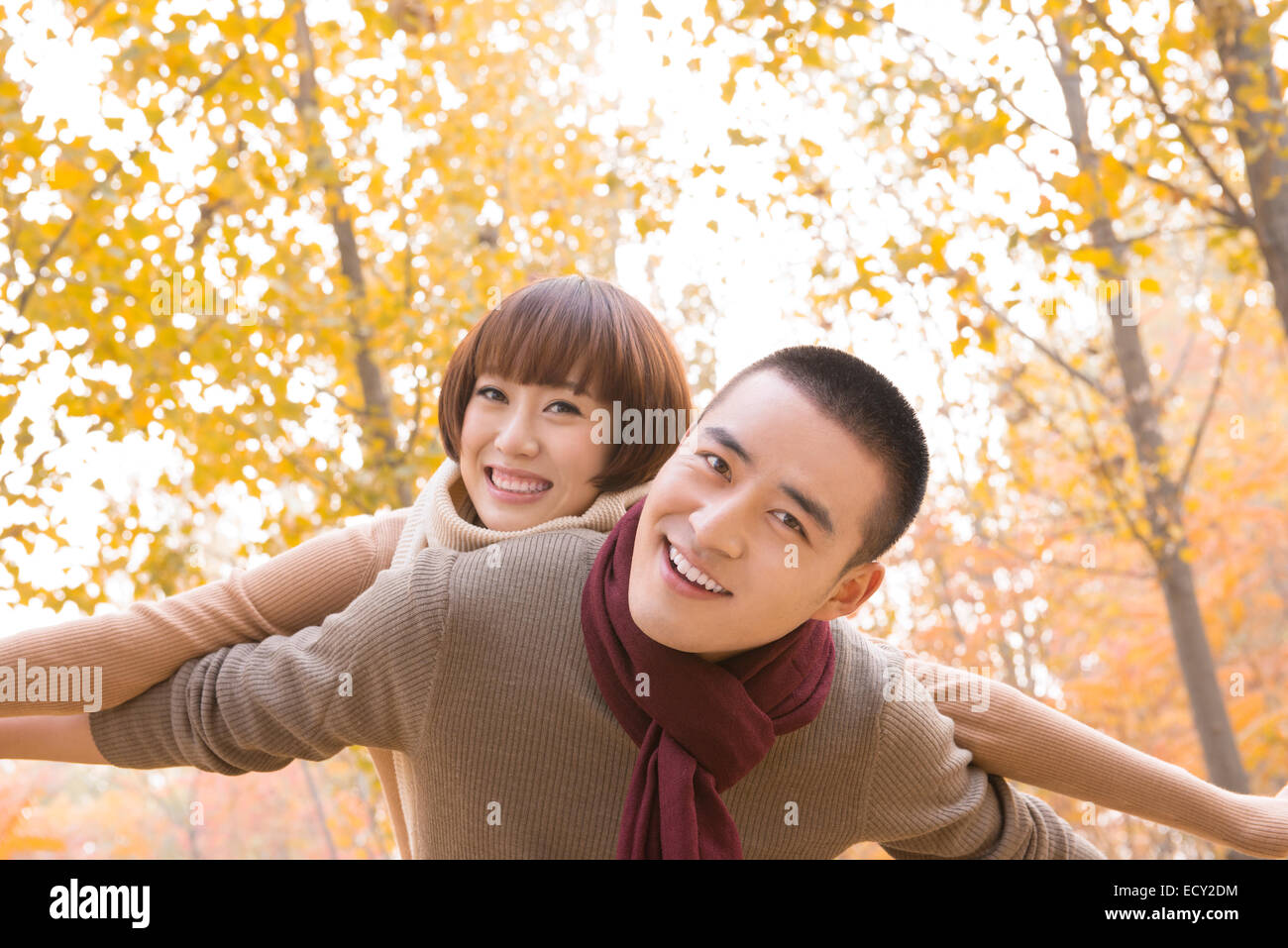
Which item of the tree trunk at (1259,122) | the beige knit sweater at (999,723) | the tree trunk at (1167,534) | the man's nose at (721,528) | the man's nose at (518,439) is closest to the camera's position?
the man's nose at (721,528)

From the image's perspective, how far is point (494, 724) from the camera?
171cm

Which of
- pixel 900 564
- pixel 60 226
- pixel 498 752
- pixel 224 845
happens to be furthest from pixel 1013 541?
pixel 224 845

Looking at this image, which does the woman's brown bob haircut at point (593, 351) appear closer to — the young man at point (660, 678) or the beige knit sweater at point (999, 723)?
the beige knit sweater at point (999, 723)

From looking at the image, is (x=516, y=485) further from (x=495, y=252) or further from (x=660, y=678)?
(x=495, y=252)

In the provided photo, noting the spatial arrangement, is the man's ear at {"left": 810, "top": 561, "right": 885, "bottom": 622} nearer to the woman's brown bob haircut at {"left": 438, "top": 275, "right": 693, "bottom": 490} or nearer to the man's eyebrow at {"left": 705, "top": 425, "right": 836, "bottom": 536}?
the man's eyebrow at {"left": 705, "top": 425, "right": 836, "bottom": 536}

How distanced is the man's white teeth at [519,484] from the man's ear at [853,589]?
1.99ft

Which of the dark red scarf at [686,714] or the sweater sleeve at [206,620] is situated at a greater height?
the sweater sleeve at [206,620]

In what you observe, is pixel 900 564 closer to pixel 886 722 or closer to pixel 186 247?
pixel 186 247

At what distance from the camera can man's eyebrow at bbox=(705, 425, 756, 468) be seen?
1645 millimetres

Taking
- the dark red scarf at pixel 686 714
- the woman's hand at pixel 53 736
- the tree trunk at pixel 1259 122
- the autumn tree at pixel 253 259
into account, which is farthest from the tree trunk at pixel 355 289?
the tree trunk at pixel 1259 122

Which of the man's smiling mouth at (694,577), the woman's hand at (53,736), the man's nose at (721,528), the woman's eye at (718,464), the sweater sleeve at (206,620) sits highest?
the woman's eye at (718,464)

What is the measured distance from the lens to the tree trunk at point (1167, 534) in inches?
194

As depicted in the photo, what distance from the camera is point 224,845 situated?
16469 mm

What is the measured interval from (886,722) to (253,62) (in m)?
3.53
